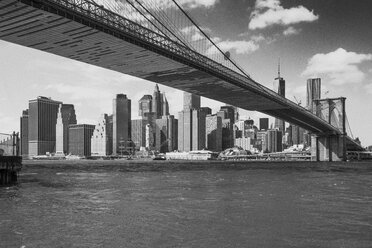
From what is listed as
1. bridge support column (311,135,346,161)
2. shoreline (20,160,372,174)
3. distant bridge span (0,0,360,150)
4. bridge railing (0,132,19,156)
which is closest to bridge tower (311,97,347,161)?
bridge support column (311,135,346,161)

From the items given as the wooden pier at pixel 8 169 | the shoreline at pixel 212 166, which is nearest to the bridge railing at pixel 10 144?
the wooden pier at pixel 8 169

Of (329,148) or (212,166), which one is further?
(329,148)

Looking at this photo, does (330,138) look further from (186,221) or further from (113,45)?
(186,221)

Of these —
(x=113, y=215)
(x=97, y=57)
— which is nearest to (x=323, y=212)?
(x=113, y=215)

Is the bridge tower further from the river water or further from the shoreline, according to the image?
the river water

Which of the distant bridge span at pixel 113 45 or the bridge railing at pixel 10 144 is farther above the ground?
the distant bridge span at pixel 113 45

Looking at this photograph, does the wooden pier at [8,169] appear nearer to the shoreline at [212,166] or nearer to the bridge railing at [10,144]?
the bridge railing at [10,144]

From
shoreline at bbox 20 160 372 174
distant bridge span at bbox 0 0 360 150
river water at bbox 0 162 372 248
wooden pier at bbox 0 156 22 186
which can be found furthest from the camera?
shoreline at bbox 20 160 372 174

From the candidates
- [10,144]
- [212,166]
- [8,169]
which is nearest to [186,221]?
[8,169]
